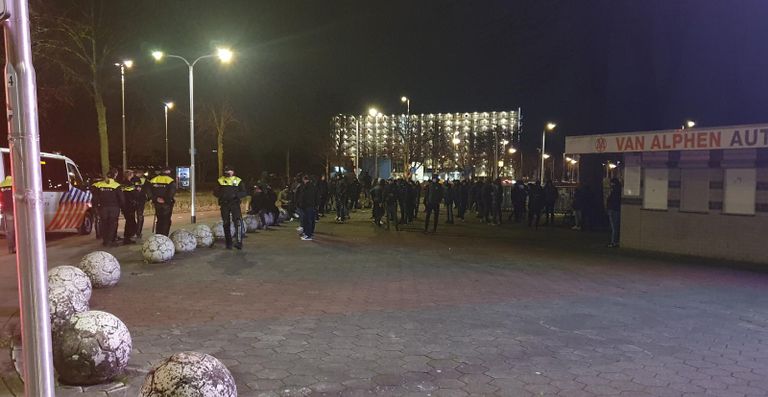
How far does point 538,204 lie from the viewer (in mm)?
19609

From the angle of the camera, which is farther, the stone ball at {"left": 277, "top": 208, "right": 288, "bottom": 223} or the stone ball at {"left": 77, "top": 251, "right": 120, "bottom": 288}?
the stone ball at {"left": 277, "top": 208, "right": 288, "bottom": 223}

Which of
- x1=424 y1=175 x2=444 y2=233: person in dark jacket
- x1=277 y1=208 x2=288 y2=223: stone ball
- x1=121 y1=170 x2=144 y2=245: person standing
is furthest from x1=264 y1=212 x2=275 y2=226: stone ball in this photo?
x1=424 y1=175 x2=444 y2=233: person in dark jacket

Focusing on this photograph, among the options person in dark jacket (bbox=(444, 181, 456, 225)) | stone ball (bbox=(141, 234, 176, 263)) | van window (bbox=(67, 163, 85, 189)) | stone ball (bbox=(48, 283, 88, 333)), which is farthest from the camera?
person in dark jacket (bbox=(444, 181, 456, 225))

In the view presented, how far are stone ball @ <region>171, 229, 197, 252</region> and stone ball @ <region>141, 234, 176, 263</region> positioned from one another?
105cm

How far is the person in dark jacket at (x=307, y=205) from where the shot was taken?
14.8 metres

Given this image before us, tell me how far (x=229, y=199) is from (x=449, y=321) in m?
Result: 6.94

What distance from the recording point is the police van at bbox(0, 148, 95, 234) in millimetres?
14441

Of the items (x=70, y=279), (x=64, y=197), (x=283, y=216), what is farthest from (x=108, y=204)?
(x=283, y=216)

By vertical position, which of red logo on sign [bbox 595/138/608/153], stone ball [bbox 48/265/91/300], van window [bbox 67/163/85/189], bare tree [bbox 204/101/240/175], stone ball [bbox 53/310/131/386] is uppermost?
bare tree [bbox 204/101/240/175]

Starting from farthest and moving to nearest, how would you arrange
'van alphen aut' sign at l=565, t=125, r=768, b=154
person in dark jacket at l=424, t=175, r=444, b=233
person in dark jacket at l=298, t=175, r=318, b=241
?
person in dark jacket at l=424, t=175, r=444, b=233
person in dark jacket at l=298, t=175, r=318, b=241
'van alphen aut' sign at l=565, t=125, r=768, b=154

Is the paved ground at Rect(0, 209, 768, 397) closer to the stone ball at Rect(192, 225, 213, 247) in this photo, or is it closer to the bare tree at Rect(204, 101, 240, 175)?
the stone ball at Rect(192, 225, 213, 247)

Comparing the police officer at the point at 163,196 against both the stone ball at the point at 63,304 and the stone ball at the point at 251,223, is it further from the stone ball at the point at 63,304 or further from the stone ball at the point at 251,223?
the stone ball at the point at 63,304

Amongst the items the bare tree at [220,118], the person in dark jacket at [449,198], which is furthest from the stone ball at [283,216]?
the bare tree at [220,118]

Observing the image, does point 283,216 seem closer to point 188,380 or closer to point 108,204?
point 108,204
